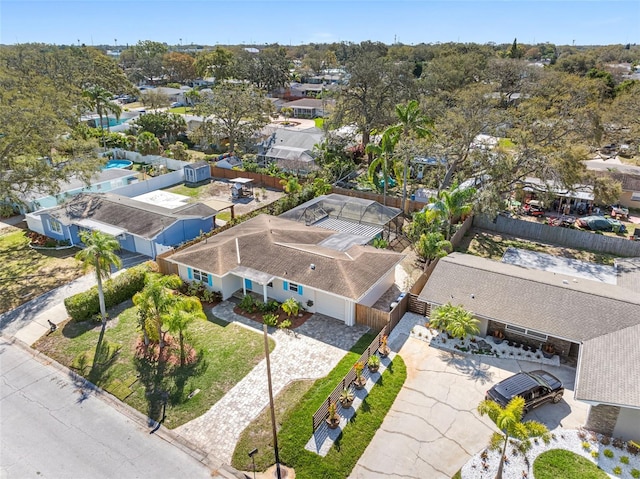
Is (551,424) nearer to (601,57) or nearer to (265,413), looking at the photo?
(265,413)

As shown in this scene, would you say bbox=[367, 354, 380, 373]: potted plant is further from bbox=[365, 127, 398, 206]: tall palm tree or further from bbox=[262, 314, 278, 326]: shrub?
bbox=[365, 127, 398, 206]: tall palm tree

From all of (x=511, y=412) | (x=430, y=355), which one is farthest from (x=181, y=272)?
(x=511, y=412)

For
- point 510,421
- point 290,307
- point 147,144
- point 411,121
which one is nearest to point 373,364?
point 290,307

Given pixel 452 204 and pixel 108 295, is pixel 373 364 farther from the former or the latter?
pixel 108 295

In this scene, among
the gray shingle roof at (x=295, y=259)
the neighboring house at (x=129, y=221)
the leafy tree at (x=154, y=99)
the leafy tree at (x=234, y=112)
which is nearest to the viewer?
the gray shingle roof at (x=295, y=259)

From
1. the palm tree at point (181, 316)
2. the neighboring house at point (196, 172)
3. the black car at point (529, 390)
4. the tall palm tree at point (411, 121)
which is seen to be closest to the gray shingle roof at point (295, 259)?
the palm tree at point (181, 316)

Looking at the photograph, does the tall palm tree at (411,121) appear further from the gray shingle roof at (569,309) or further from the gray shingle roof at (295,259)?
the gray shingle roof at (569,309)
